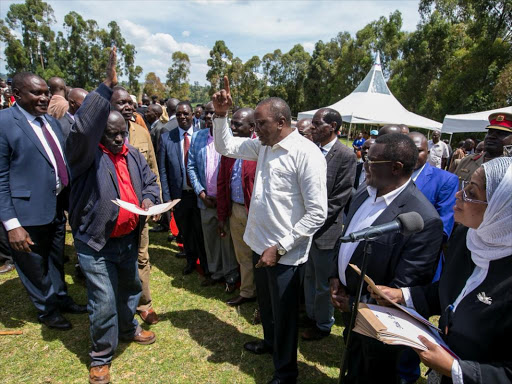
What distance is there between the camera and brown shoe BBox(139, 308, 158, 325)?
11.7 ft

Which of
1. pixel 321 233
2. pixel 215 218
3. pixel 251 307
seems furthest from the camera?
pixel 215 218

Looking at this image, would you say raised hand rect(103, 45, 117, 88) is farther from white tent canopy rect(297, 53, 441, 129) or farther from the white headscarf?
white tent canopy rect(297, 53, 441, 129)

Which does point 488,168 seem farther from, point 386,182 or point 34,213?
point 34,213

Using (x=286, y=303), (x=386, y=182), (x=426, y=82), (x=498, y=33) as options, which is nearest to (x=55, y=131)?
(x=286, y=303)

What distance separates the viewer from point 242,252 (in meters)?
4.11

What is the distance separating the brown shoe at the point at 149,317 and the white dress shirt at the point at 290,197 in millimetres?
1784

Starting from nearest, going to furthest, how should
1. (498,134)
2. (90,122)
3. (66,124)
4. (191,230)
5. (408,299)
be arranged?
1. (408,299)
2. (90,122)
3. (66,124)
4. (498,134)
5. (191,230)

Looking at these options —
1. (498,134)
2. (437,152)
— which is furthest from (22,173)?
(437,152)

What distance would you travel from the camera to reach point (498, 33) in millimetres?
21094

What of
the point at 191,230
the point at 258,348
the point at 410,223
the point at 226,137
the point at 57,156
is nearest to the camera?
the point at 410,223

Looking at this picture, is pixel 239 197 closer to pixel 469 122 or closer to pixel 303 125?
pixel 303 125

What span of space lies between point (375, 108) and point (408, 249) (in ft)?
45.8

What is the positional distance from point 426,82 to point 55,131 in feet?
110

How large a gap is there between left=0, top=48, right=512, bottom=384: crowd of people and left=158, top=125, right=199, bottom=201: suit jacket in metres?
0.34
